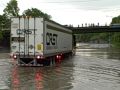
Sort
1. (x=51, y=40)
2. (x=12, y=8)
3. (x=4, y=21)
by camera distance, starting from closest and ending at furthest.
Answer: (x=51, y=40) < (x=12, y=8) < (x=4, y=21)

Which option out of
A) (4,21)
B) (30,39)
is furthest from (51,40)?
(4,21)

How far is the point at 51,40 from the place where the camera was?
32688 millimetres

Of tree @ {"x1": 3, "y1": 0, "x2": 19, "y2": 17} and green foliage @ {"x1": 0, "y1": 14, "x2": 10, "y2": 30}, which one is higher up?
→ tree @ {"x1": 3, "y1": 0, "x2": 19, "y2": 17}

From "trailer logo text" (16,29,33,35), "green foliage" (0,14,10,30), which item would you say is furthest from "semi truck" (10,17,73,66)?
"green foliage" (0,14,10,30)

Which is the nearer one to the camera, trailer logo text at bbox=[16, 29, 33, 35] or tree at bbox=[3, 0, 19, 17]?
trailer logo text at bbox=[16, 29, 33, 35]

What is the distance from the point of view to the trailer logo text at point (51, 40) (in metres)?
30.8

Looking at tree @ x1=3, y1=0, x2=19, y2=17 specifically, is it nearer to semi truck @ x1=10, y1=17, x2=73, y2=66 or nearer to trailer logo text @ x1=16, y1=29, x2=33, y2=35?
semi truck @ x1=10, y1=17, x2=73, y2=66

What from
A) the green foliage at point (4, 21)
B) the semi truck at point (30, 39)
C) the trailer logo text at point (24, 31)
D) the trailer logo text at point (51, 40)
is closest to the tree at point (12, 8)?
the green foliage at point (4, 21)

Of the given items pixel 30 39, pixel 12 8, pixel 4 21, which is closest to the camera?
pixel 30 39

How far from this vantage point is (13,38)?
3006 cm

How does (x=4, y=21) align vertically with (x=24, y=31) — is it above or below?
above

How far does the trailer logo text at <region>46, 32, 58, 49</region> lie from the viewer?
30753 millimetres

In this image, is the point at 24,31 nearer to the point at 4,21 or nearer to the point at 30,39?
the point at 30,39

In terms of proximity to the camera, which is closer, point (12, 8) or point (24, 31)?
point (24, 31)
